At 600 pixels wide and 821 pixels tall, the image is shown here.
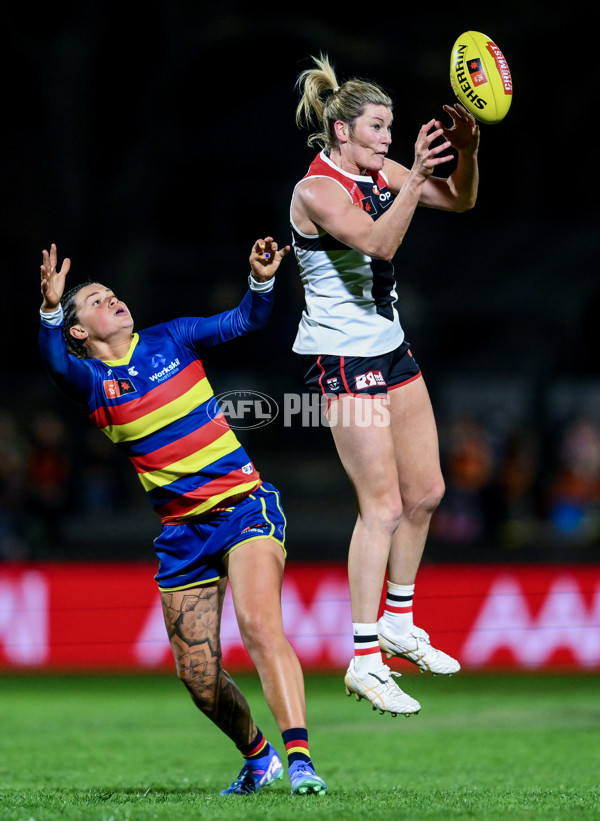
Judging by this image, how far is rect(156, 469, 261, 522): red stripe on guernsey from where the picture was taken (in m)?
5.84

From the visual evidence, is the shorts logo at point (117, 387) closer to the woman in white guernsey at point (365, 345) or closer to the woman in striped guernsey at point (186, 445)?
the woman in striped guernsey at point (186, 445)

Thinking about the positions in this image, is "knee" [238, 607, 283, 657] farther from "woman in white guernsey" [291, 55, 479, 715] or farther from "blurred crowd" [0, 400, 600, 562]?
"blurred crowd" [0, 400, 600, 562]

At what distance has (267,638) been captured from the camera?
215 inches

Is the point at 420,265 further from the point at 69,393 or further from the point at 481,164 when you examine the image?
the point at 69,393

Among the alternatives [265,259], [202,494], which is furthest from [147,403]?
[265,259]

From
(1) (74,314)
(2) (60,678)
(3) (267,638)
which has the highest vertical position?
(1) (74,314)

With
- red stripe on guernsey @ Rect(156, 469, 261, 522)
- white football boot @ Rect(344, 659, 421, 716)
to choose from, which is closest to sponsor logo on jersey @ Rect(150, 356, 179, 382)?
red stripe on guernsey @ Rect(156, 469, 261, 522)

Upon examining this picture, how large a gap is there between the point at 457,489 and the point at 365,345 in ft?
26.6

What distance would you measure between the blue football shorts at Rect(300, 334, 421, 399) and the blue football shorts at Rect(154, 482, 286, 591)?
63 cm

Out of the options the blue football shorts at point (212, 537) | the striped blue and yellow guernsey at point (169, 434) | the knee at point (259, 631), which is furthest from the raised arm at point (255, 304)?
the knee at point (259, 631)

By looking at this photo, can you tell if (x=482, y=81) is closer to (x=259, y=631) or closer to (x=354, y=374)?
(x=354, y=374)

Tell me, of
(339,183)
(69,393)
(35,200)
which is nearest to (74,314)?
(69,393)

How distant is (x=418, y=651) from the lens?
5984 mm

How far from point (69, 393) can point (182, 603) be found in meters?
1.16
